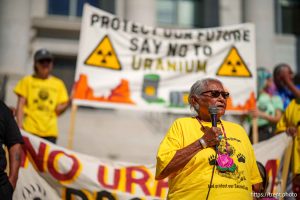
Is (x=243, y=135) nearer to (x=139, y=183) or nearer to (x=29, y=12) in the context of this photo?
(x=139, y=183)

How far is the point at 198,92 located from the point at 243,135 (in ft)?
1.44

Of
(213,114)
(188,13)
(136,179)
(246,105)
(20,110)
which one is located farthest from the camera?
(188,13)

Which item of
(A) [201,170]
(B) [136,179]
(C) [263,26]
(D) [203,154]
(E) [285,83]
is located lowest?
(B) [136,179]

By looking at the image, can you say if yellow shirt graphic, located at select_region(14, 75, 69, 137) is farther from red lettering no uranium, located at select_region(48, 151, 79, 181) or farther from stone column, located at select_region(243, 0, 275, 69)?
stone column, located at select_region(243, 0, 275, 69)

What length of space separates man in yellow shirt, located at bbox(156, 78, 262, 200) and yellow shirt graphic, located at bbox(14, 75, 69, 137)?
309cm

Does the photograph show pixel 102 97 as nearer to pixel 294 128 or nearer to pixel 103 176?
pixel 103 176

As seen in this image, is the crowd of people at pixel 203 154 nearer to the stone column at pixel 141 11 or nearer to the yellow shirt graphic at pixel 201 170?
the yellow shirt graphic at pixel 201 170

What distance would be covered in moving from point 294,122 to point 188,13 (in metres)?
8.01

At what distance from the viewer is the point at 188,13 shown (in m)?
12.9

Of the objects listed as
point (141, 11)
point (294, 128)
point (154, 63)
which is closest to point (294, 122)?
point (294, 128)

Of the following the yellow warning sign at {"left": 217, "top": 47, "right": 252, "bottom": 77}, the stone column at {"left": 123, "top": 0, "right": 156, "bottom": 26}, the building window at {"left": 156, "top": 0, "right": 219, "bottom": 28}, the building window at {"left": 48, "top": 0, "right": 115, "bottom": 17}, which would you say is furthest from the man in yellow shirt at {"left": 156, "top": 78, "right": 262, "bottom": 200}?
the building window at {"left": 156, "top": 0, "right": 219, "bottom": 28}

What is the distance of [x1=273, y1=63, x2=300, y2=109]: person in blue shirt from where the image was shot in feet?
19.9

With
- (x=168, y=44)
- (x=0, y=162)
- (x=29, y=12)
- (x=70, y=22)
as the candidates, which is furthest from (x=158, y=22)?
(x=0, y=162)

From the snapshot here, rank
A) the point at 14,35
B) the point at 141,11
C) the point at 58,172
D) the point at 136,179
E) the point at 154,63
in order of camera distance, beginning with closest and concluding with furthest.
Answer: the point at 58,172 → the point at 136,179 → the point at 154,63 → the point at 14,35 → the point at 141,11
